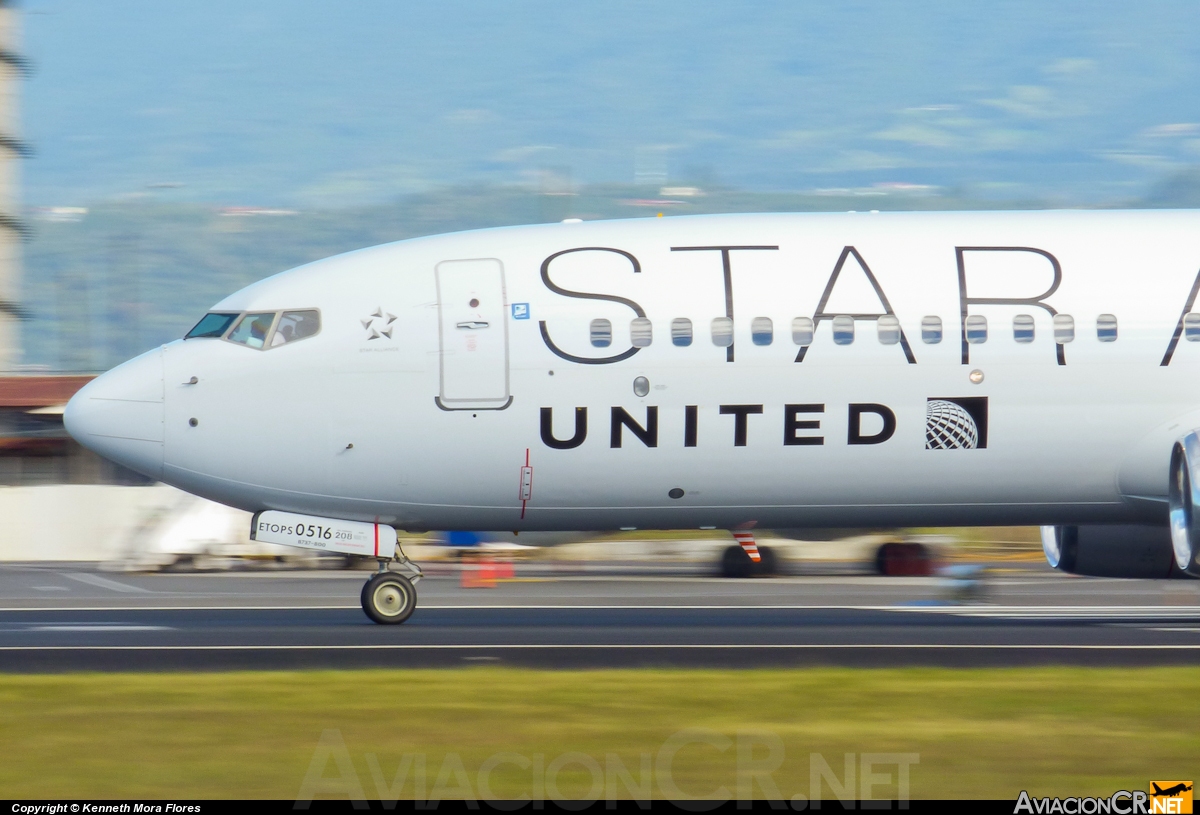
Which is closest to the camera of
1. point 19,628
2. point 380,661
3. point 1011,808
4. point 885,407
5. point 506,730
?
point 1011,808

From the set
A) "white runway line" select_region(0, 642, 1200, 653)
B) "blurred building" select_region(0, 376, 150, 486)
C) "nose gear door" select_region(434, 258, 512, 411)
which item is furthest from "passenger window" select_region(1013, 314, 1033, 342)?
"blurred building" select_region(0, 376, 150, 486)

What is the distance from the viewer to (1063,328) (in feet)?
56.6

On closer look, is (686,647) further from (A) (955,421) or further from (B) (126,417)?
(B) (126,417)

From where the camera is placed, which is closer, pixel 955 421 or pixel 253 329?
pixel 955 421

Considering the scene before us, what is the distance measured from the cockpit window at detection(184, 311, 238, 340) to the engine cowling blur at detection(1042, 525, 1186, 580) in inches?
437

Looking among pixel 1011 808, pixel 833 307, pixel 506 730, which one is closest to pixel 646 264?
pixel 833 307

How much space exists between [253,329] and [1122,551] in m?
11.2

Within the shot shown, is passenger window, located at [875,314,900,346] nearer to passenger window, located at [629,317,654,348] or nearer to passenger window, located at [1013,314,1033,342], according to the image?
passenger window, located at [1013,314,1033,342]

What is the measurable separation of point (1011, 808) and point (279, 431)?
35.7ft

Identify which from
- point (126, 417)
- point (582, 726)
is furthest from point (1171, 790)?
point (126, 417)

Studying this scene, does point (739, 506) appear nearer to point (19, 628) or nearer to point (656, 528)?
point (656, 528)

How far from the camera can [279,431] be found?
56.4 feet

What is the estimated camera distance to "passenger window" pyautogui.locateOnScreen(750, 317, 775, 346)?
17047mm

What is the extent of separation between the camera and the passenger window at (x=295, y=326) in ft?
57.1
